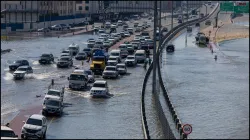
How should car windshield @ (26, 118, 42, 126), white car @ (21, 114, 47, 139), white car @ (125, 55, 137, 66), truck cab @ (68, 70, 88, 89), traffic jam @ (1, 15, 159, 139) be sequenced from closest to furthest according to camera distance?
white car @ (21, 114, 47, 139)
car windshield @ (26, 118, 42, 126)
traffic jam @ (1, 15, 159, 139)
truck cab @ (68, 70, 88, 89)
white car @ (125, 55, 137, 66)

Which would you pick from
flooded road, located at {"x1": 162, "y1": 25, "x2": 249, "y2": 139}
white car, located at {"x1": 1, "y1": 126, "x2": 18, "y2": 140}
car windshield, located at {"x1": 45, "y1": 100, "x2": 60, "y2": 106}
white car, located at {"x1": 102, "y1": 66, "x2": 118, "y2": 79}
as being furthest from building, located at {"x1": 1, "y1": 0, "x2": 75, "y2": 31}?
white car, located at {"x1": 1, "y1": 126, "x2": 18, "y2": 140}

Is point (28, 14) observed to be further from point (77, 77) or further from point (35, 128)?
point (35, 128)

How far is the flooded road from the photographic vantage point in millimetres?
18688

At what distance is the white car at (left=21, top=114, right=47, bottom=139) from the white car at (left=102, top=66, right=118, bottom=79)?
12466mm

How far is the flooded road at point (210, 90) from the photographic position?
1869 centimetres

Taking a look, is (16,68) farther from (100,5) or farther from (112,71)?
(100,5)

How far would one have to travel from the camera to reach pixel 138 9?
102 meters

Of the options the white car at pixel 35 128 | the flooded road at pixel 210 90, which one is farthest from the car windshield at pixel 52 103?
the flooded road at pixel 210 90

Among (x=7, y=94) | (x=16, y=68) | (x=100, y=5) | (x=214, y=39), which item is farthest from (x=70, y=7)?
(x=7, y=94)

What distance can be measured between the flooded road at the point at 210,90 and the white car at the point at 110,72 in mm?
2781

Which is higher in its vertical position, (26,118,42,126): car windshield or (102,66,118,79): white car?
(102,66,118,79): white car

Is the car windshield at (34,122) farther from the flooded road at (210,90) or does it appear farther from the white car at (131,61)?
the white car at (131,61)

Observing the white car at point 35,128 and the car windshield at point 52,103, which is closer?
the white car at point 35,128

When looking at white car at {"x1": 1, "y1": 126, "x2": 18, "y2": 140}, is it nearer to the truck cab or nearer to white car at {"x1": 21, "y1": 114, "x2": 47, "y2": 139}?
white car at {"x1": 21, "y1": 114, "x2": 47, "y2": 139}
